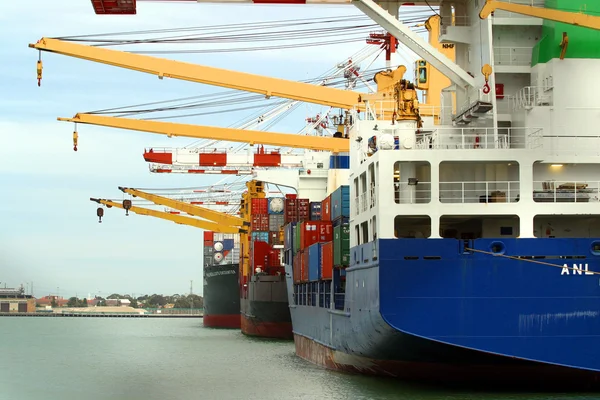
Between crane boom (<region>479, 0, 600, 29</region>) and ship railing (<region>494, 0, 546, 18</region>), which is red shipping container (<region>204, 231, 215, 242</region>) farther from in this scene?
crane boom (<region>479, 0, 600, 29</region>)

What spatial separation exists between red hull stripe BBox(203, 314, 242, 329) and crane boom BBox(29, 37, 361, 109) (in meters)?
32.0

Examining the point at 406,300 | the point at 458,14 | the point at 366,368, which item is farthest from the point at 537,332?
the point at 458,14

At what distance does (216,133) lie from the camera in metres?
36.7

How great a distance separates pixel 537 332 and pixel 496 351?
2.76ft

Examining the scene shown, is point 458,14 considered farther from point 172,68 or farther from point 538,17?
point 172,68

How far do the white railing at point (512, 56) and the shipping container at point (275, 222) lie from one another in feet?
85.6

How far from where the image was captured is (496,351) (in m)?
18.9

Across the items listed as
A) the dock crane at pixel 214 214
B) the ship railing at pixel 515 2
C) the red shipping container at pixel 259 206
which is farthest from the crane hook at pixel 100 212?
the ship railing at pixel 515 2

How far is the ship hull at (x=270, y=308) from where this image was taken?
144 ft

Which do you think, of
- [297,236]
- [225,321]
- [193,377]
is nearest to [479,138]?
[193,377]

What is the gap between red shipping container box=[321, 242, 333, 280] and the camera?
84.8 ft

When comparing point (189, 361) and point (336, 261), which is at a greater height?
point (336, 261)

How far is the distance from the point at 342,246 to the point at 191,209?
30.3 meters

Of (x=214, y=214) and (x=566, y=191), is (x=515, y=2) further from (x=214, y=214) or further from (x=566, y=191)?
(x=214, y=214)
